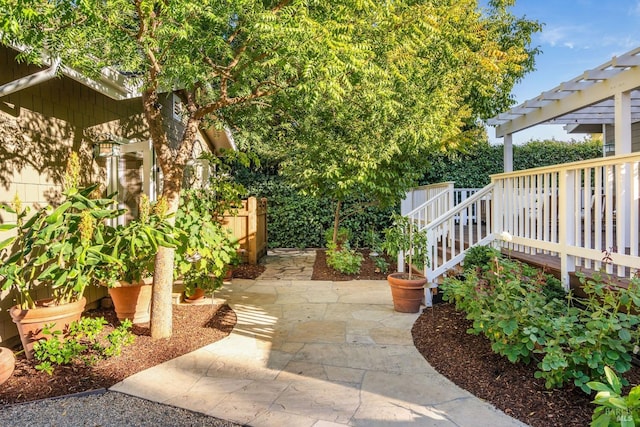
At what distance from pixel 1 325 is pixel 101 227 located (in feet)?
4.32

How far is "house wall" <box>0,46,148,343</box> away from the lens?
3627mm

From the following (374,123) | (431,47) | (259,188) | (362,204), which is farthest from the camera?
(259,188)

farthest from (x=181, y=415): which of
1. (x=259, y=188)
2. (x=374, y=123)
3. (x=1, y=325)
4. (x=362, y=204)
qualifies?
(x=259, y=188)

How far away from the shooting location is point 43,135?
13.4 feet

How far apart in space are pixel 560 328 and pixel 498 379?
632 mm

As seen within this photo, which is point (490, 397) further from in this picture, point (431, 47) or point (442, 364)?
point (431, 47)

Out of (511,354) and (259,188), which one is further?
(259,188)

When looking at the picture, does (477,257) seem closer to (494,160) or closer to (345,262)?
(345,262)

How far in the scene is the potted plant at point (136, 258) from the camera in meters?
3.38

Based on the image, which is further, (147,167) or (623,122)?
(147,167)

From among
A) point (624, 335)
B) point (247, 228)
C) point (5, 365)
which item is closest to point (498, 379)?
point (624, 335)

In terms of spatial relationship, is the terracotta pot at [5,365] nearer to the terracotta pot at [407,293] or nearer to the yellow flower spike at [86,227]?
the yellow flower spike at [86,227]

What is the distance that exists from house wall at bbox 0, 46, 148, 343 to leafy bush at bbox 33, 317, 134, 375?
778 millimetres

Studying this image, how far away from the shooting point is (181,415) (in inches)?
99.9
